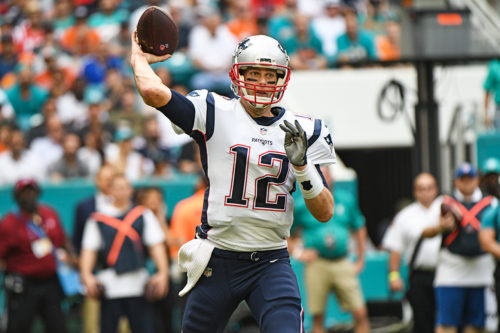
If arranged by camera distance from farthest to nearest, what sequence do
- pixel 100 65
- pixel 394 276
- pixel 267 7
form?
pixel 267 7, pixel 100 65, pixel 394 276

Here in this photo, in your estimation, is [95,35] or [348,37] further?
Answer: [95,35]

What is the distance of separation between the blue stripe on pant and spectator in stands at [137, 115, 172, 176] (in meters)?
6.79

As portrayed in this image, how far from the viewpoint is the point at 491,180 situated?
9016mm

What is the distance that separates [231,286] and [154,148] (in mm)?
7224

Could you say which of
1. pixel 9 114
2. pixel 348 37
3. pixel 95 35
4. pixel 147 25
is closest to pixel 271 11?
pixel 348 37

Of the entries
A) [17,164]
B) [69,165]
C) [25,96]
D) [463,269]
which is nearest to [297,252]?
[463,269]

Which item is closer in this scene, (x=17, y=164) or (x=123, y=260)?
(x=123, y=260)

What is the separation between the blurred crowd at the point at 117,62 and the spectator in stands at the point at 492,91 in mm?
1223

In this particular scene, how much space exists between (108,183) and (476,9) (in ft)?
16.1

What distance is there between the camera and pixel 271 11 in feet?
49.5

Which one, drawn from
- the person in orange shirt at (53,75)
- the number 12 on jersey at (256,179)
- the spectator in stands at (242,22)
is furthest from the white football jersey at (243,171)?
the spectator in stands at (242,22)

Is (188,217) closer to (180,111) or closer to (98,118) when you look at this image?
(98,118)

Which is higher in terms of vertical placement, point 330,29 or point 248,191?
point 330,29

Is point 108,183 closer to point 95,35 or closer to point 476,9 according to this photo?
point 476,9
